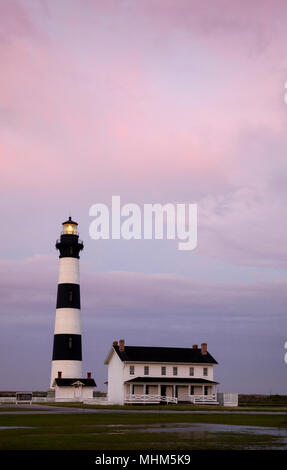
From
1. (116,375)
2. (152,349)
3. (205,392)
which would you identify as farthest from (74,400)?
(205,392)

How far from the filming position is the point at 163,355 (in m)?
67.8

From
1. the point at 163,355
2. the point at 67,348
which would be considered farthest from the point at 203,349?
the point at 67,348

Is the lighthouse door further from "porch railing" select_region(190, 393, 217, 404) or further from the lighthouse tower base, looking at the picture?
"porch railing" select_region(190, 393, 217, 404)

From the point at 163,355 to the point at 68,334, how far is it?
10453 millimetres

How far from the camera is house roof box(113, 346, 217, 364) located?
6631 cm

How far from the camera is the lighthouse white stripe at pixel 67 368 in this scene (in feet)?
227

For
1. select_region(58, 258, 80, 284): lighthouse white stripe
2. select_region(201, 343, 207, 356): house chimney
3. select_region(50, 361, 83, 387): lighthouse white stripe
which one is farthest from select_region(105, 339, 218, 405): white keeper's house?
select_region(58, 258, 80, 284): lighthouse white stripe

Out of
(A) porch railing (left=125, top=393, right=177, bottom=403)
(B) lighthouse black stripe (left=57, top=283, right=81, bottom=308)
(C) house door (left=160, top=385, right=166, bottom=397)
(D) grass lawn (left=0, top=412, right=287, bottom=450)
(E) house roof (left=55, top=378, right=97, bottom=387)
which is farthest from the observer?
(B) lighthouse black stripe (left=57, top=283, right=81, bottom=308)

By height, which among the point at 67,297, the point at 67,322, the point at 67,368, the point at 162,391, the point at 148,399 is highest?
the point at 67,297

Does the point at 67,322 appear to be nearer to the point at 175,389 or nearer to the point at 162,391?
the point at 162,391

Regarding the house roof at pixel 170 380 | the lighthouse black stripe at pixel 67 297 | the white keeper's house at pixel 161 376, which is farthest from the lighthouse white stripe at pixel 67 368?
the house roof at pixel 170 380
